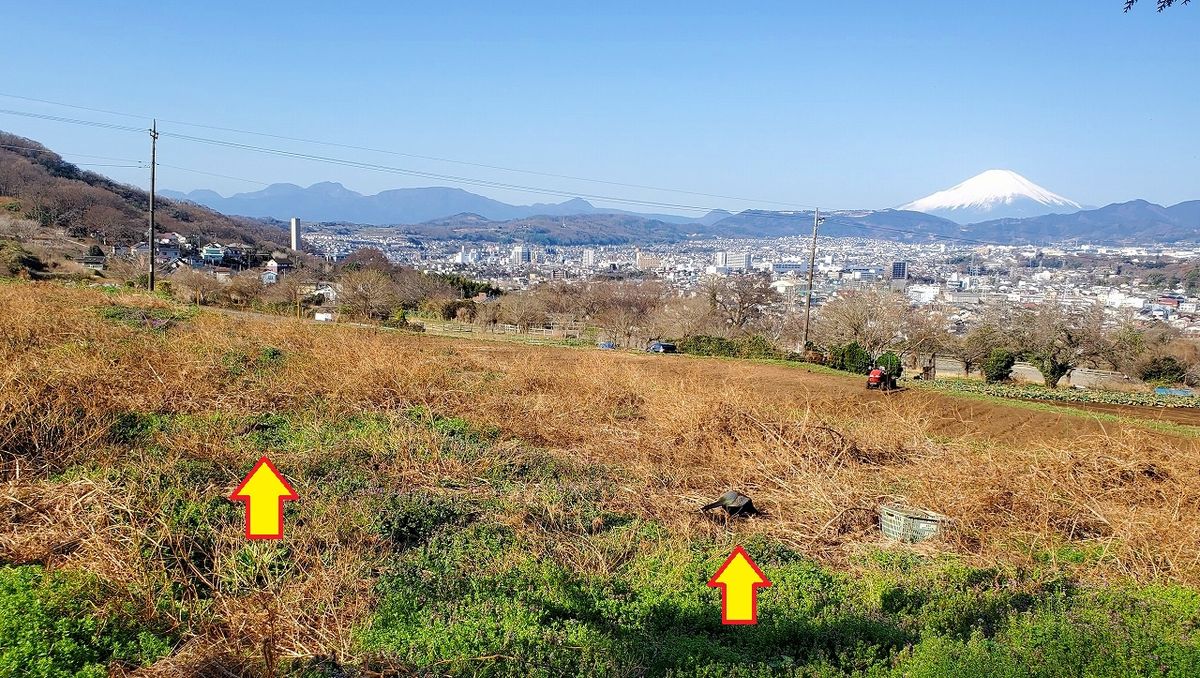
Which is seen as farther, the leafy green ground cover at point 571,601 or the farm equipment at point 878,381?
the farm equipment at point 878,381

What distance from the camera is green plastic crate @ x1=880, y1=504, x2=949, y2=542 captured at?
7.05 meters

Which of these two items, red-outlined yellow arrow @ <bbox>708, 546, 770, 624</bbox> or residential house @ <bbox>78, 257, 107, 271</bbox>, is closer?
red-outlined yellow arrow @ <bbox>708, 546, 770, 624</bbox>

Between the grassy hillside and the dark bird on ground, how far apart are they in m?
0.20

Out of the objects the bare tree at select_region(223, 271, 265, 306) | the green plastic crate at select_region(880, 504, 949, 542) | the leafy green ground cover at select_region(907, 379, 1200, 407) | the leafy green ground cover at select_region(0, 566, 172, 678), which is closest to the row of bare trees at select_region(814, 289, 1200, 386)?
the leafy green ground cover at select_region(907, 379, 1200, 407)

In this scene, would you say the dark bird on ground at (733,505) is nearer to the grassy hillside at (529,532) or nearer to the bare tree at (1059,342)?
the grassy hillside at (529,532)

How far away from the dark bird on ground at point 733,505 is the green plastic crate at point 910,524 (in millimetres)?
1333

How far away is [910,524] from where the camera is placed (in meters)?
7.07

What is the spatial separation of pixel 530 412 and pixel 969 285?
57283 millimetres

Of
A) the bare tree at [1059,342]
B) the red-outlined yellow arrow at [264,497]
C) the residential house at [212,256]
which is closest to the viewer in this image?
the red-outlined yellow arrow at [264,497]

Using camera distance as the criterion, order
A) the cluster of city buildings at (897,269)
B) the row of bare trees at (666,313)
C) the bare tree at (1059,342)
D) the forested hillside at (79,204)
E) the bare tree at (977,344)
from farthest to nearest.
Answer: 1. the forested hillside at (79,204)
2. the cluster of city buildings at (897,269)
3. the row of bare trees at (666,313)
4. the bare tree at (977,344)
5. the bare tree at (1059,342)

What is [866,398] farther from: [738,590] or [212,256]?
[212,256]

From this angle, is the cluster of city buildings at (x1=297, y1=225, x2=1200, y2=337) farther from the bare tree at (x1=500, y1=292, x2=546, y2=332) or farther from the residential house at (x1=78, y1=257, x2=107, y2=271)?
the residential house at (x1=78, y1=257, x2=107, y2=271)

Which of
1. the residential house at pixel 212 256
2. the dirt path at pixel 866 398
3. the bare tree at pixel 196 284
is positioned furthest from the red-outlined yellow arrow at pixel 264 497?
the residential house at pixel 212 256

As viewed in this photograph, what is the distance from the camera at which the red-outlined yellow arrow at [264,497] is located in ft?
15.1
